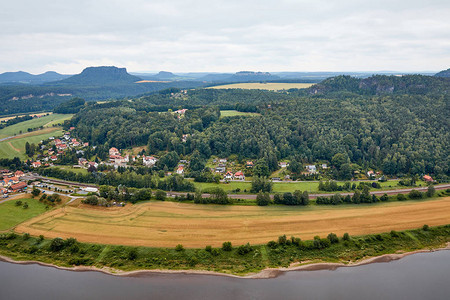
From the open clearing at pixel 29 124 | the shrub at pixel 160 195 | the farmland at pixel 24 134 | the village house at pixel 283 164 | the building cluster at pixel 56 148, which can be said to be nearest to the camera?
the shrub at pixel 160 195

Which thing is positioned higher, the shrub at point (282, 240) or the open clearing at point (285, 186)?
the open clearing at point (285, 186)

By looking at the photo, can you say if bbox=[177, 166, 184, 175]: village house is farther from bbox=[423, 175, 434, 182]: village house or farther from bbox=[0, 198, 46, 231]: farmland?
bbox=[423, 175, 434, 182]: village house

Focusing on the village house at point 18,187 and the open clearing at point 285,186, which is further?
the open clearing at point 285,186

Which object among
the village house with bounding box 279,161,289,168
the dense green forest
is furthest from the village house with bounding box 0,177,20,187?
the village house with bounding box 279,161,289,168

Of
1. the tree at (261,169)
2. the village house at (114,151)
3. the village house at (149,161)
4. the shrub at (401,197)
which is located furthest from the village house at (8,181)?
the shrub at (401,197)

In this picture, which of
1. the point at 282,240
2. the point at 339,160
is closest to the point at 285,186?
the point at 339,160

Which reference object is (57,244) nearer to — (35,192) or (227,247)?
(35,192)

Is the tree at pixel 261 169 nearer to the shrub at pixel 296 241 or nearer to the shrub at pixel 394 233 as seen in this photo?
the shrub at pixel 296 241
